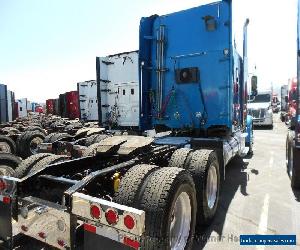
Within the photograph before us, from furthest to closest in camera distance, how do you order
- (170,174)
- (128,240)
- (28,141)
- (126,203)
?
(28,141)
(170,174)
(126,203)
(128,240)

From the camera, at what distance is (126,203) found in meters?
2.83

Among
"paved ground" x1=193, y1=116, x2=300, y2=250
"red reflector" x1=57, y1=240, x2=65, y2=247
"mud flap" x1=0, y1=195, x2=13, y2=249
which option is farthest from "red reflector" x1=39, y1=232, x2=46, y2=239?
"paved ground" x1=193, y1=116, x2=300, y2=250

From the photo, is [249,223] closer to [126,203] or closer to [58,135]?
[126,203]

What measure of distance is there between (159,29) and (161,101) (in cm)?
180

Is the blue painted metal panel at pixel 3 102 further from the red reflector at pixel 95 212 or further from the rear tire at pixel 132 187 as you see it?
the red reflector at pixel 95 212

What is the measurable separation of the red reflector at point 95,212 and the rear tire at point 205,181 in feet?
6.41

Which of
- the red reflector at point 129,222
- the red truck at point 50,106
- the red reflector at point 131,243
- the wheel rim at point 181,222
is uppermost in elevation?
the red truck at point 50,106

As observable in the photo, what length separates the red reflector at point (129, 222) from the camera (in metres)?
2.32

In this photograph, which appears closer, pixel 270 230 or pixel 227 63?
pixel 270 230

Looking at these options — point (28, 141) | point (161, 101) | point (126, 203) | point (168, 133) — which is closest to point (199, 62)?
point (161, 101)

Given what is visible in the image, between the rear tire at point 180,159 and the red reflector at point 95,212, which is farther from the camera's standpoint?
the rear tire at point 180,159

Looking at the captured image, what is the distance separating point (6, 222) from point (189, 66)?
16.9ft

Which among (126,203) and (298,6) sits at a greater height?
(298,6)

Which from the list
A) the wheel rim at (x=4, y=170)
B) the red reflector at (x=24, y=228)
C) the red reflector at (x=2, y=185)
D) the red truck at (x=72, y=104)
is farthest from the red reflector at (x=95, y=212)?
the red truck at (x=72, y=104)
